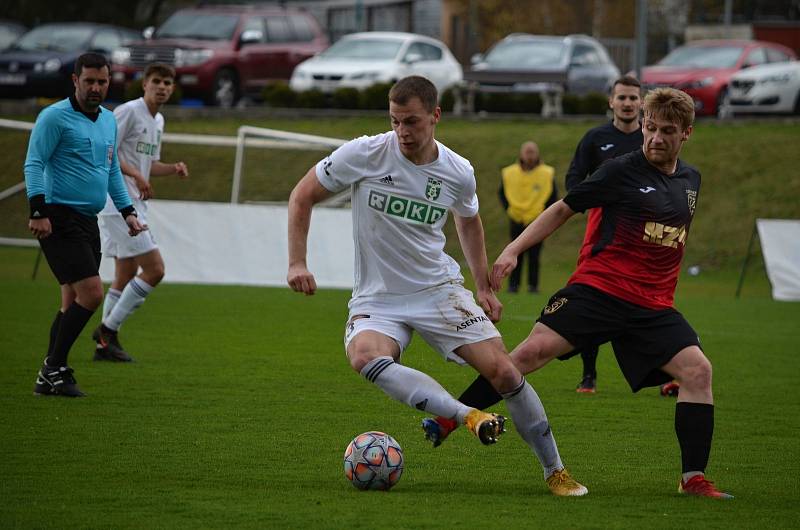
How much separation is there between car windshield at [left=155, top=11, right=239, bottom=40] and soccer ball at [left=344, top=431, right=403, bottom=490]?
23.4 m

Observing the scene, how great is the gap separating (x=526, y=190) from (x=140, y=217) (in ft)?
30.1

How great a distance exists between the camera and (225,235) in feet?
60.8

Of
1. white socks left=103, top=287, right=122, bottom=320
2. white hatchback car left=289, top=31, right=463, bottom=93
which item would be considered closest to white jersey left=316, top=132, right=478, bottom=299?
white socks left=103, top=287, right=122, bottom=320

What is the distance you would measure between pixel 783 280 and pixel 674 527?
13613mm

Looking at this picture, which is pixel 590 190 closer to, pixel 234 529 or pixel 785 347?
pixel 234 529

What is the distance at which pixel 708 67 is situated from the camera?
2789 cm

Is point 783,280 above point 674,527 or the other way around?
Result: the other way around

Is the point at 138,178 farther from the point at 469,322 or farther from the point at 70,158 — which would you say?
the point at 469,322

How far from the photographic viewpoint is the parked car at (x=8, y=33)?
1284 inches

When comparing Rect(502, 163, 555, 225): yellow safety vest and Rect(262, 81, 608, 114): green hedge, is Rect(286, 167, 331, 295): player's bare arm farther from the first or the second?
Rect(262, 81, 608, 114): green hedge

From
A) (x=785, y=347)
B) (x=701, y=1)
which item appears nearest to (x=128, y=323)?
(x=785, y=347)

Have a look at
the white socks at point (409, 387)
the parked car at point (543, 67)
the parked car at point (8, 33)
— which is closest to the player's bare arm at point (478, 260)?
the white socks at point (409, 387)

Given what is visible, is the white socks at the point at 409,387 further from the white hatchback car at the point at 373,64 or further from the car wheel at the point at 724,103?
the car wheel at the point at 724,103

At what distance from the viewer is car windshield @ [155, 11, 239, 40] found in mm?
28938
